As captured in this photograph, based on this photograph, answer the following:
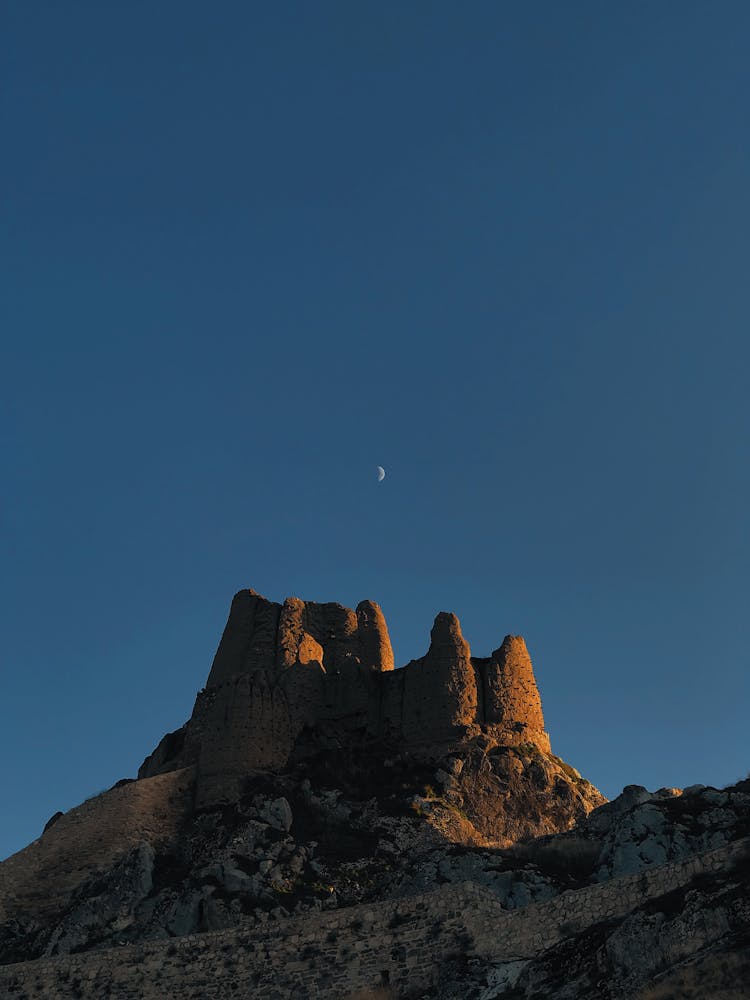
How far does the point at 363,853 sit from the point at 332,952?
25916 millimetres

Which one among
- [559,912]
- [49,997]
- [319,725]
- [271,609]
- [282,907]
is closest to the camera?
[559,912]

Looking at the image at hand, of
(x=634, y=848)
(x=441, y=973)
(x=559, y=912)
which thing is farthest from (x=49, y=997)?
(x=634, y=848)

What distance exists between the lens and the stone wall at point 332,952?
27.4 m

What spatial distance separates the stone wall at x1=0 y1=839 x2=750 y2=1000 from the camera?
2741 cm

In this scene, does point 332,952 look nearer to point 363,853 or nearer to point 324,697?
point 363,853

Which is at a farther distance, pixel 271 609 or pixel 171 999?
pixel 271 609

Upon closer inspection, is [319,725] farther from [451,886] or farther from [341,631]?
[451,886]

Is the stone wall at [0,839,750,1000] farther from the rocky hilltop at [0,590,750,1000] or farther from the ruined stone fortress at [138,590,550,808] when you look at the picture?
the ruined stone fortress at [138,590,550,808]

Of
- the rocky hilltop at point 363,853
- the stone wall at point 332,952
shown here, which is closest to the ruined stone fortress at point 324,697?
the rocky hilltop at point 363,853

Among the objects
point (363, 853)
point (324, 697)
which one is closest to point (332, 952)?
point (363, 853)

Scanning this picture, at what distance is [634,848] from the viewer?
143 feet

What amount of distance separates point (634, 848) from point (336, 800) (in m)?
20.6

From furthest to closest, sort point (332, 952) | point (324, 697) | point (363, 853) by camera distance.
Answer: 1. point (324, 697)
2. point (363, 853)
3. point (332, 952)

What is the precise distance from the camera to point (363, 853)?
55219 millimetres
